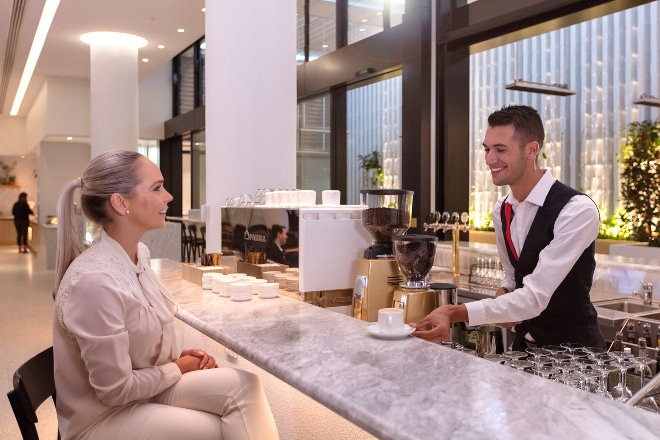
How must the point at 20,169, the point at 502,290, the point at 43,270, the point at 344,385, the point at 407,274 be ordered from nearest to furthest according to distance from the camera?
the point at 344,385 < the point at 407,274 < the point at 502,290 < the point at 43,270 < the point at 20,169

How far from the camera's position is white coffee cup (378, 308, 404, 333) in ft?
6.34

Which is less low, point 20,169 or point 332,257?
point 20,169

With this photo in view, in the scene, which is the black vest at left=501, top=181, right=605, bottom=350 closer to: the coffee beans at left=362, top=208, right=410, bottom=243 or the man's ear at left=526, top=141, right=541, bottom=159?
the man's ear at left=526, top=141, right=541, bottom=159

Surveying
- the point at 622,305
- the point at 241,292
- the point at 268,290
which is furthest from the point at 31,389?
the point at 622,305

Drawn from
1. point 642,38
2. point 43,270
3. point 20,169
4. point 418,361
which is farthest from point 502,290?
point 20,169

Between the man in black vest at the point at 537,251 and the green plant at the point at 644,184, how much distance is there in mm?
6152

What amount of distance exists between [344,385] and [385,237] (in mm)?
1228

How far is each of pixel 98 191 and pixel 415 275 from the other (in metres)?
1.15

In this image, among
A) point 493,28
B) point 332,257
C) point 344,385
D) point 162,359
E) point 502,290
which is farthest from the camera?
point 493,28

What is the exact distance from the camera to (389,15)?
6965 mm

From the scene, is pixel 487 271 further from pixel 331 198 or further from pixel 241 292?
pixel 241 292

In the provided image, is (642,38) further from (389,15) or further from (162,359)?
(162,359)

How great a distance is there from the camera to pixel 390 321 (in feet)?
6.35

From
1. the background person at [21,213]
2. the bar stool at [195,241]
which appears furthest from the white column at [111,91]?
the background person at [21,213]
